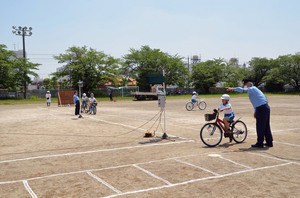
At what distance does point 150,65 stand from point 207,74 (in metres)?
15.7

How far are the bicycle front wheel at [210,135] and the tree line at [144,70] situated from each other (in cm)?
4942

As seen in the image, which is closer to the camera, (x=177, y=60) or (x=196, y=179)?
(x=196, y=179)

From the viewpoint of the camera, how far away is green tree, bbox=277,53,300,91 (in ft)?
235

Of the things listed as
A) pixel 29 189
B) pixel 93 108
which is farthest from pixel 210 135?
pixel 93 108

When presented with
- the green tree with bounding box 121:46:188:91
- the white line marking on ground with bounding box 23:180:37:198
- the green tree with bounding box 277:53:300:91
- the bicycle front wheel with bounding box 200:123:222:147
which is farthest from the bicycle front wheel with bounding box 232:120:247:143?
the green tree with bounding box 277:53:300:91

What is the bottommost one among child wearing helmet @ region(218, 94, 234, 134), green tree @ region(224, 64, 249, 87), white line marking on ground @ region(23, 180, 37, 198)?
white line marking on ground @ region(23, 180, 37, 198)

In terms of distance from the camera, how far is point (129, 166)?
652 centimetres

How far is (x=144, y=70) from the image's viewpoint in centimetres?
6397

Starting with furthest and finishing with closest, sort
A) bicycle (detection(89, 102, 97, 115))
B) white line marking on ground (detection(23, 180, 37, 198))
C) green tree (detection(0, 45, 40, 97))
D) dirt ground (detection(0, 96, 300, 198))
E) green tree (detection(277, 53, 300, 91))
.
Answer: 1. green tree (detection(277, 53, 300, 91))
2. green tree (detection(0, 45, 40, 97))
3. bicycle (detection(89, 102, 97, 115))
4. dirt ground (detection(0, 96, 300, 198))
5. white line marking on ground (detection(23, 180, 37, 198))

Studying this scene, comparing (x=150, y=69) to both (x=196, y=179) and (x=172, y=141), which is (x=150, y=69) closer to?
(x=172, y=141)

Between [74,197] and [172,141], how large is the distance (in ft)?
17.7

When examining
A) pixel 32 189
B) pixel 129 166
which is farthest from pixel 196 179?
pixel 32 189

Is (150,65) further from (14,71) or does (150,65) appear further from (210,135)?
(210,135)

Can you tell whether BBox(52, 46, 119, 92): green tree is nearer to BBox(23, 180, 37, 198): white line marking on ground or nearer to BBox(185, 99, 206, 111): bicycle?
BBox(185, 99, 206, 111): bicycle
